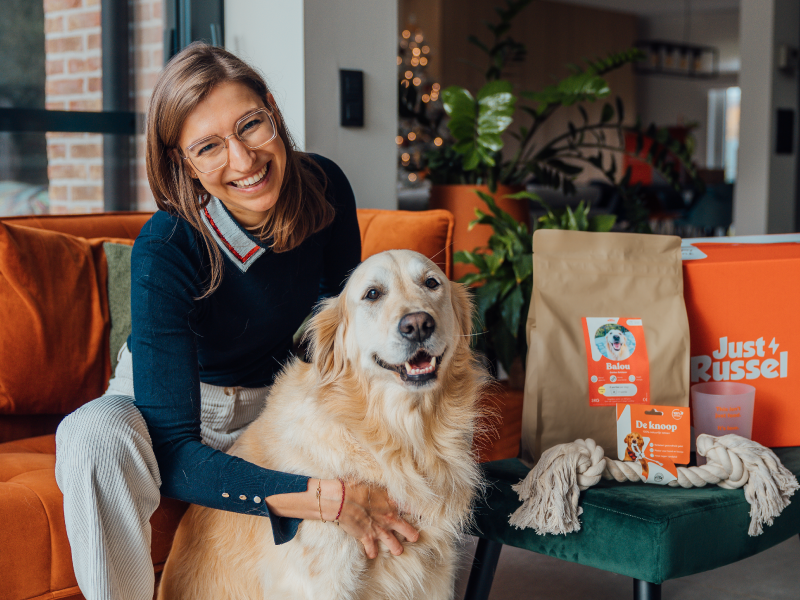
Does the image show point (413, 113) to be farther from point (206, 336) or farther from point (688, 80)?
point (688, 80)

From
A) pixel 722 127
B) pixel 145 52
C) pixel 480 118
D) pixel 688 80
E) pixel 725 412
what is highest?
pixel 688 80

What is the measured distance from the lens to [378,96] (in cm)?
246

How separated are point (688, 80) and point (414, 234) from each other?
1194 centimetres

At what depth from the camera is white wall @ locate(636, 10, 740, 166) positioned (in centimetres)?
1113

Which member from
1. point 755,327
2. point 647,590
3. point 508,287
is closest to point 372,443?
point 647,590

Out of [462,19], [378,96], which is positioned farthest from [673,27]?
[378,96]

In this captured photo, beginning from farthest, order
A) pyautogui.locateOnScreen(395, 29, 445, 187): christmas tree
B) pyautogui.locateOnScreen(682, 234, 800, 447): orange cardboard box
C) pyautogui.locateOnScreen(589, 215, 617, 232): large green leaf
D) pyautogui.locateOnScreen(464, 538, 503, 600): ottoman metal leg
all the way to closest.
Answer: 1. pyautogui.locateOnScreen(395, 29, 445, 187): christmas tree
2. pyautogui.locateOnScreen(589, 215, 617, 232): large green leaf
3. pyautogui.locateOnScreen(682, 234, 800, 447): orange cardboard box
4. pyautogui.locateOnScreen(464, 538, 503, 600): ottoman metal leg

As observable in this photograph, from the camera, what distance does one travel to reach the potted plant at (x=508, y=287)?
2279 mm

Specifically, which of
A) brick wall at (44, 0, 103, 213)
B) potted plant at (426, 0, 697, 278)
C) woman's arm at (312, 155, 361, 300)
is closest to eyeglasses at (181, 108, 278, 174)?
woman's arm at (312, 155, 361, 300)

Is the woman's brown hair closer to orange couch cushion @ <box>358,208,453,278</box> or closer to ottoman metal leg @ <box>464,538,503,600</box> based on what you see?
orange couch cushion @ <box>358,208,453,278</box>

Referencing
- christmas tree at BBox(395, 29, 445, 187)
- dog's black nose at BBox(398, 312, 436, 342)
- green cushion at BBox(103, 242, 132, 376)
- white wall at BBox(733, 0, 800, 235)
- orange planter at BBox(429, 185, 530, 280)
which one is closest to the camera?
dog's black nose at BBox(398, 312, 436, 342)

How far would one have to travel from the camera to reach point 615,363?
5.08 ft

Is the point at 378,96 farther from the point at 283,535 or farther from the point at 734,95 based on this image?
the point at 734,95

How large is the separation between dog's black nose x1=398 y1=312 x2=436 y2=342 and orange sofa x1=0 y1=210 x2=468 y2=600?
668mm
